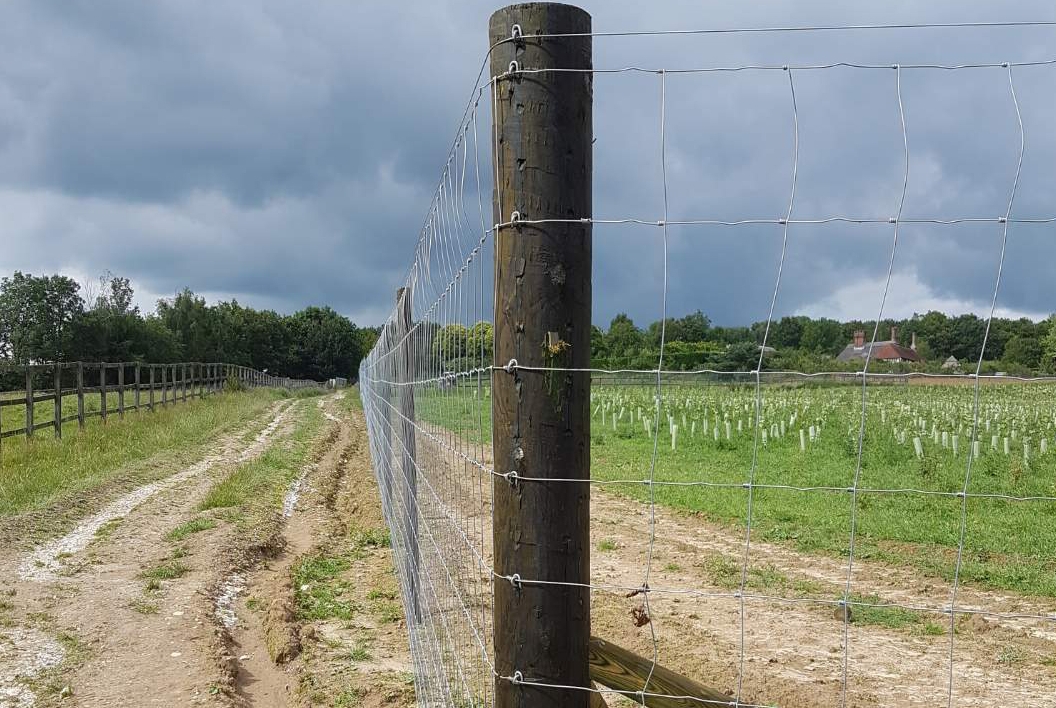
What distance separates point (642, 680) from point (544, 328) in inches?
39.3

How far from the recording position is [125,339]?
6606cm

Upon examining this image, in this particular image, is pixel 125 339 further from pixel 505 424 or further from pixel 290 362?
pixel 505 424

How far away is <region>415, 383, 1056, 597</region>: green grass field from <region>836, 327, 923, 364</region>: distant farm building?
36cm

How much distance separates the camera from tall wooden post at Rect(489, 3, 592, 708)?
203cm

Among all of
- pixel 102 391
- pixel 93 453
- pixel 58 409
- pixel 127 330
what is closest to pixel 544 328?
pixel 93 453

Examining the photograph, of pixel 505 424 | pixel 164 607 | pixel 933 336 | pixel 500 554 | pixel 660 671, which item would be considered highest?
pixel 933 336

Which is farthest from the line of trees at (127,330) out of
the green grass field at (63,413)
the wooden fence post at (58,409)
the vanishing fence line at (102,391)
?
the wooden fence post at (58,409)

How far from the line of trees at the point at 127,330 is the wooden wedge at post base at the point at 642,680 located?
59.2 m

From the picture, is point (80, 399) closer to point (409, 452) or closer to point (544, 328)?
point (409, 452)

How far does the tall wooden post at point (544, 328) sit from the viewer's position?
203 centimetres

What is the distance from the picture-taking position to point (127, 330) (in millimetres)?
66312

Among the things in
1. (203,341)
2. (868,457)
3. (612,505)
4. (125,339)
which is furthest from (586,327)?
(203,341)

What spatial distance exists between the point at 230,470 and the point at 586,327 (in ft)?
42.7

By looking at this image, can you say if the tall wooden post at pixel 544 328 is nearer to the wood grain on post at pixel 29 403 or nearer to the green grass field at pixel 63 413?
the wood grain on post at pixel 29 403
